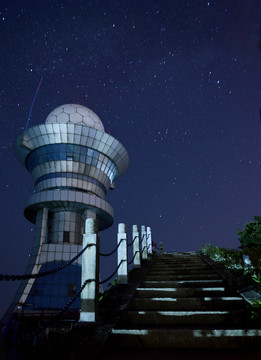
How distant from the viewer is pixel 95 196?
89.1 ft

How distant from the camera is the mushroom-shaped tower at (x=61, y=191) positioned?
23.9 m

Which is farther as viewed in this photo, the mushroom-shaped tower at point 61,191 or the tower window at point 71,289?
the mushroom-shaped tower at point 61,191

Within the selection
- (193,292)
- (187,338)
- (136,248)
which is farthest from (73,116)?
(187,338)

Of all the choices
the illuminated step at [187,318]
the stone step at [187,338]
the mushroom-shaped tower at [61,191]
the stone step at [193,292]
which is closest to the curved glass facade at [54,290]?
the mushroom-shaped tower at [61,191]

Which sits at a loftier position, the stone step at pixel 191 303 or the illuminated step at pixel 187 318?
the stone step at pixel 191 303

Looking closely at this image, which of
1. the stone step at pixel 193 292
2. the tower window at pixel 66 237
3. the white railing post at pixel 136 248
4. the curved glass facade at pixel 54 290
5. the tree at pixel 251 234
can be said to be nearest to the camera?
the stone step at pixel 193 292

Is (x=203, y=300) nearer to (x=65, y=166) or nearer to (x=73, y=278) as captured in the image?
(x=73, y=278)

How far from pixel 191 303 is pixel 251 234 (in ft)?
52.5

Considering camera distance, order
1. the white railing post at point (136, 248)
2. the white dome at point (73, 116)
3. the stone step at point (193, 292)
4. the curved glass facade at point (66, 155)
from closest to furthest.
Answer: the stone step at point (193, 292) → the white railing post at point (136, 248) → the curved glass facade at point (66, 155) → the white dome at point (73, 116)

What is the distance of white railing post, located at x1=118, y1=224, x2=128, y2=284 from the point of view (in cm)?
638

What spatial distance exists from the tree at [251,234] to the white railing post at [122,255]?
1467 centimetres

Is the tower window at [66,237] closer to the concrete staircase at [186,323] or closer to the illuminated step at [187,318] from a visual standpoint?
the concrete staircase at [186,323]

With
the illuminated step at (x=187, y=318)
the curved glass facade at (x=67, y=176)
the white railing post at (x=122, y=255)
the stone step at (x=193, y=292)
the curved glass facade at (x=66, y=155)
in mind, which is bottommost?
the illuminated step at (x=187, y=318)

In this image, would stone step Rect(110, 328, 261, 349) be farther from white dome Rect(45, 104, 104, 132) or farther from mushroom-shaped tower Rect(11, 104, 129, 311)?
white dome Rect(45, 104, 104, 132)
